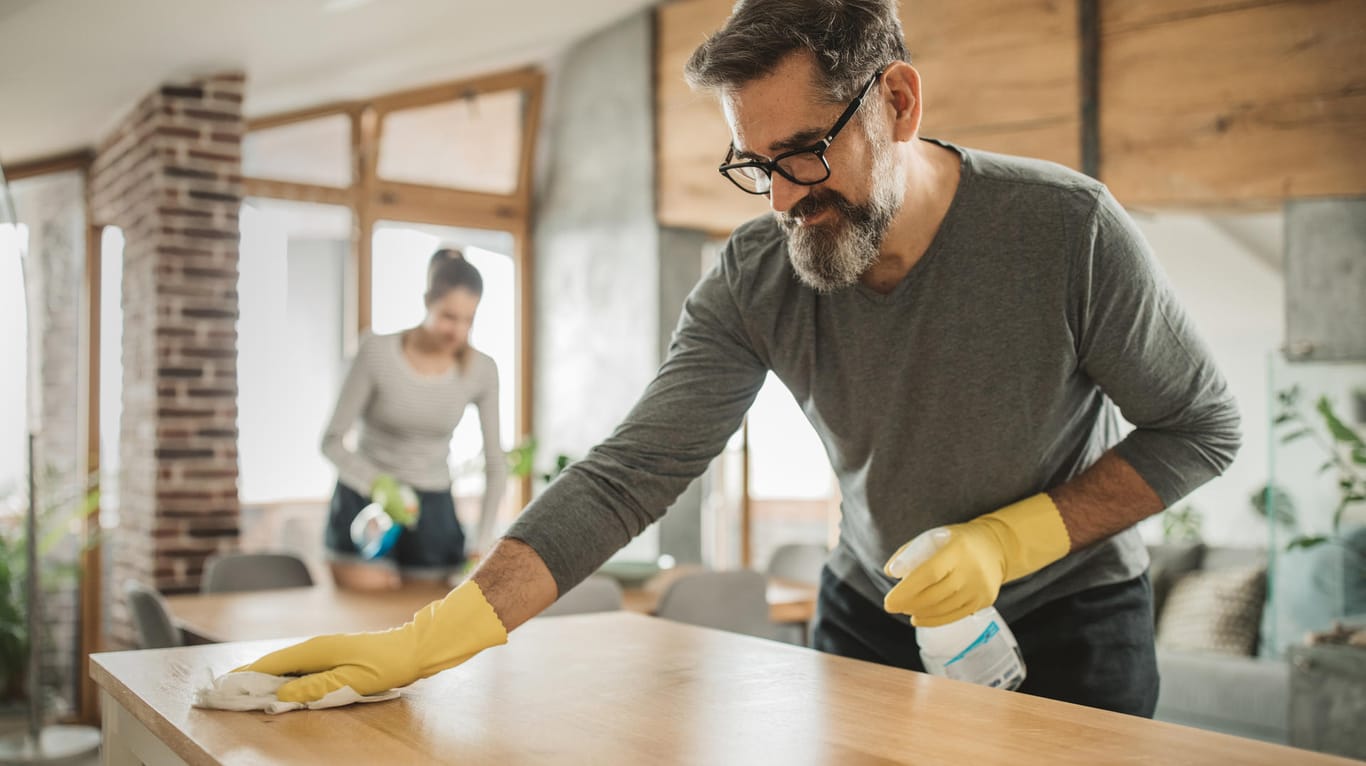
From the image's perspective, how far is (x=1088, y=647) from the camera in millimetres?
1539

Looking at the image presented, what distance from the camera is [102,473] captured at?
17.2ft

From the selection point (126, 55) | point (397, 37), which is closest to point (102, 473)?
point (126, 55)

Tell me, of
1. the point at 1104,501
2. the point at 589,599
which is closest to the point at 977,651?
the point at 1104,501

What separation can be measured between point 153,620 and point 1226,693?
3563 mm

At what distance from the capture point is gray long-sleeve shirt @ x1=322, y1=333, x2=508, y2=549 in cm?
344

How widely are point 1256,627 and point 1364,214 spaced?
182 cm

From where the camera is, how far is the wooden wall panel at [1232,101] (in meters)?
3.64

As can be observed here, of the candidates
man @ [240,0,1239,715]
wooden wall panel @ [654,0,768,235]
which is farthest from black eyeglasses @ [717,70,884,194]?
wooden wall panel @ [654,0,768,235]

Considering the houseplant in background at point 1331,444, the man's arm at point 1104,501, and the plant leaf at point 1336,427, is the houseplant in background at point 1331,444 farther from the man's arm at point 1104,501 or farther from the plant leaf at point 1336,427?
the man's arm at point 1104,501

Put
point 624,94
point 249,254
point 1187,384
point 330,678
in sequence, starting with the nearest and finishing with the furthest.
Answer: point 330,678 < point 1187,384 < point 249,254 < point 624,94

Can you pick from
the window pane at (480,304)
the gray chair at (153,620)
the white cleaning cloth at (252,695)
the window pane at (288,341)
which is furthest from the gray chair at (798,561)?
the white cleaning cloth at (252,695)

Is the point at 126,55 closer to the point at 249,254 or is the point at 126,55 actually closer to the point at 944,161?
the point at 249,254

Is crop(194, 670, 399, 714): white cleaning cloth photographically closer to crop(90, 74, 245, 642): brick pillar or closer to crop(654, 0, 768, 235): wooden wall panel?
crop(90, 74, 245, 642): brick pillar

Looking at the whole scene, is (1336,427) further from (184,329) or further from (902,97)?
(184,329)
